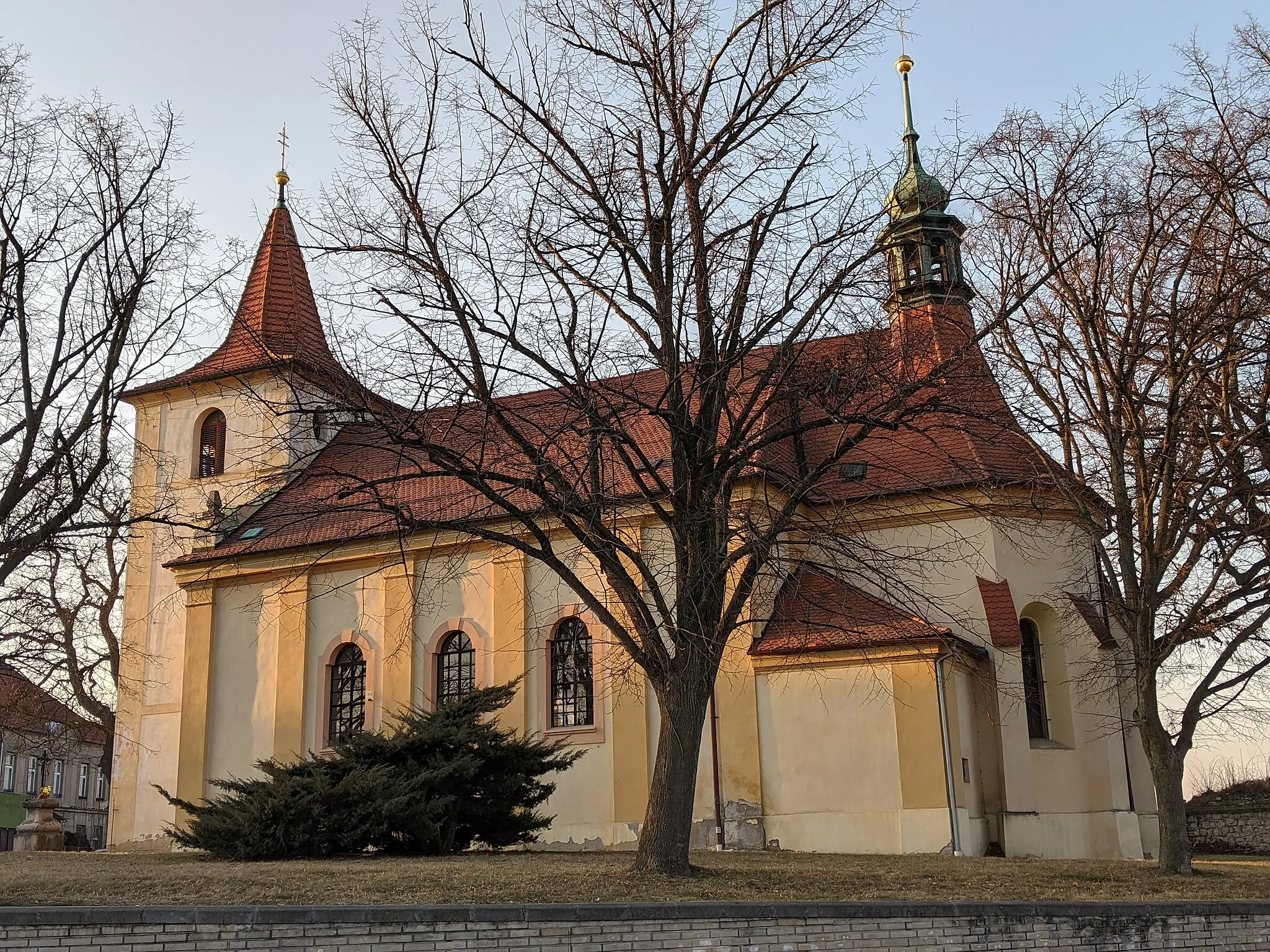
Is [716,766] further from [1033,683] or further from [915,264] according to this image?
[915,264]

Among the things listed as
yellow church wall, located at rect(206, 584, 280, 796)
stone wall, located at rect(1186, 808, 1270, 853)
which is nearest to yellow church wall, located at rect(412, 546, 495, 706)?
yellow church wall, located at rect(206, 584, 280, 796)

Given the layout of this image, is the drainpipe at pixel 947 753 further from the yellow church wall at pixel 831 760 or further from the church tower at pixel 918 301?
the church tower at pixel 918 301

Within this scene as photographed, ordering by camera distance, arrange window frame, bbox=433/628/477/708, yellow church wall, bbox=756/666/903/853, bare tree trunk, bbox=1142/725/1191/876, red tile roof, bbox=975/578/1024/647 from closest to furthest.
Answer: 1. bare tree trunk, bbox=1142/725/1191/876
2. yellow church wall, bbox=756/666/903/853
3. red tile roof, bbox=975/578/1024/647
4. window frame, bbox=433/628/477/708

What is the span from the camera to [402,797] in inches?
610

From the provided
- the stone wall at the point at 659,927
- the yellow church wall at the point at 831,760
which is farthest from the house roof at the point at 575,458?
the stone wall at the point at 659,927

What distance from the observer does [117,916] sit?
335 inches

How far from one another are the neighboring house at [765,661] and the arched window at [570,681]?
6 centimetres

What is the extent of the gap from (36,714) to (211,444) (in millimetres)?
9665

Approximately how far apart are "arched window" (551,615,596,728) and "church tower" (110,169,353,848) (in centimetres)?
619

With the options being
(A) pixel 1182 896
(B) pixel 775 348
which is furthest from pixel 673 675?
(A) pixel 1182 896

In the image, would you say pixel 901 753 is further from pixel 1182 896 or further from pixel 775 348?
pixel 775 348

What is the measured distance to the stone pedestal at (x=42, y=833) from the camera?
24.7m

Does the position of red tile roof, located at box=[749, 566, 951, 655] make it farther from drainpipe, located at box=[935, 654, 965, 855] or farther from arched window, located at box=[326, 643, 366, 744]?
arched window, located at box=[326, 643, 366, 744]

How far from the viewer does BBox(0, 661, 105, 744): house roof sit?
30.8 m
